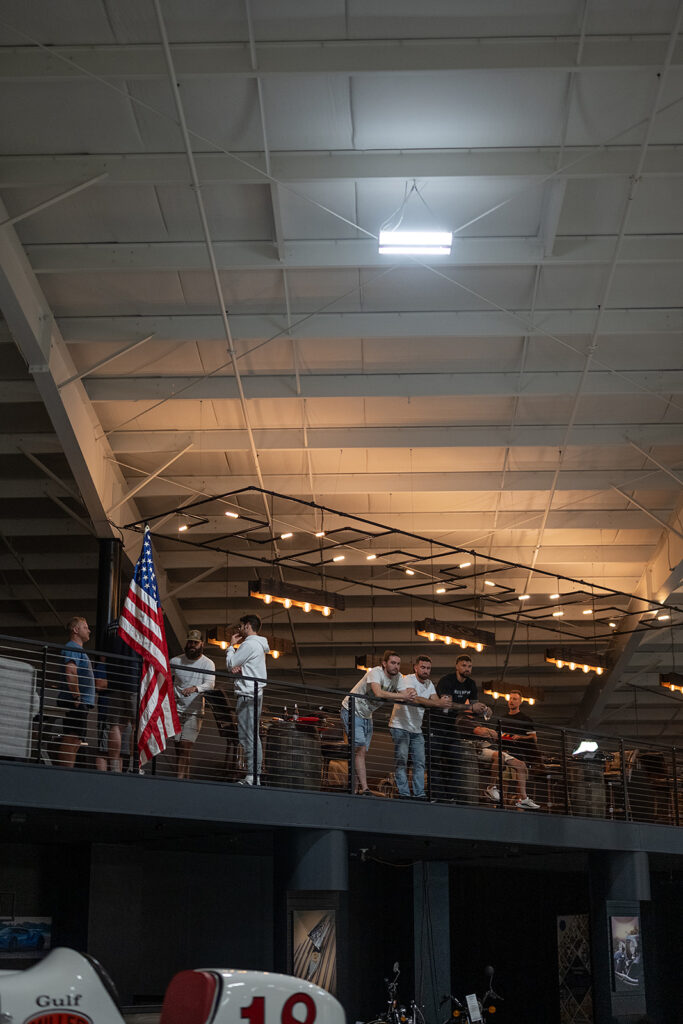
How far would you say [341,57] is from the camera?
1115cm

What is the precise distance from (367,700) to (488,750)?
2.75 m

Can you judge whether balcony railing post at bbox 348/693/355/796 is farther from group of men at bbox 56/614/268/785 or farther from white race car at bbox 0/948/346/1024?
white race car at bbox 0/948/346/1024

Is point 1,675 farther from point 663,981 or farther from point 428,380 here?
point 663,981

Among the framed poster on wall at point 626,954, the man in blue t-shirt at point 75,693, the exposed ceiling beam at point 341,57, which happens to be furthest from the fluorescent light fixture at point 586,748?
the exposed ceiling beam at point 341,57

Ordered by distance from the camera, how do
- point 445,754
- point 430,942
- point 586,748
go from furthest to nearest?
point 586,748 → point 430,942 → point 445,754

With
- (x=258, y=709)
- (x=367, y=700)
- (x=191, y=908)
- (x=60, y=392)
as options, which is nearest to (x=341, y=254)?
(x=60, y=392)

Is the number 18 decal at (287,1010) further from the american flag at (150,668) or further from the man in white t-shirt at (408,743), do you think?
the man in white t-shirt at (408,743)

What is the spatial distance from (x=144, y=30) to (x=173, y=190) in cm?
240

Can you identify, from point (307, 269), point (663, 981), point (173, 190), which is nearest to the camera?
point (173, 190)

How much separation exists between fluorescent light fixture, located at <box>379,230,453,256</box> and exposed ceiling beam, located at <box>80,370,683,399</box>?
565 centimetres

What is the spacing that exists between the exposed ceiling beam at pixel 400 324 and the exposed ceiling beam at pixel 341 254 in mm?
1465

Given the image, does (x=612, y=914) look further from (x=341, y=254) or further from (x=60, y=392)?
(x=60, y=392)

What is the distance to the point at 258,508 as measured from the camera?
2155cm

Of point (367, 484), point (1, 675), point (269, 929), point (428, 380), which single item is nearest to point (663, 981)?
point (269, 929)
